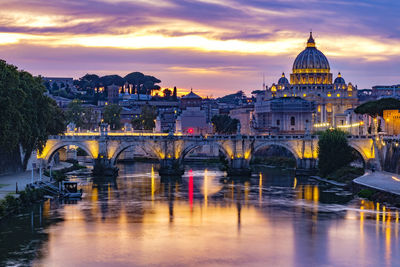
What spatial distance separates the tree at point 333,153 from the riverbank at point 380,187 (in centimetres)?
1073

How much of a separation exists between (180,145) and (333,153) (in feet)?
69.7

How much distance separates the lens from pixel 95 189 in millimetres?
83938

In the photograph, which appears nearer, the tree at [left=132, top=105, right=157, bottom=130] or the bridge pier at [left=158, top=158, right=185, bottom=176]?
the bridge pier at [left=158, top=158, right=185, bottom=176]

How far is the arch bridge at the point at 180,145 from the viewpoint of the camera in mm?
103812

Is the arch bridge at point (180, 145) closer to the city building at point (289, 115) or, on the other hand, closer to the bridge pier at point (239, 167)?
the bridge pier at point (239, 167)

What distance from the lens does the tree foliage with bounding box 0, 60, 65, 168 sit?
239 feet

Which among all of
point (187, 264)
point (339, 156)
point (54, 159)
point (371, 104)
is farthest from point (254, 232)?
point (371, 104)

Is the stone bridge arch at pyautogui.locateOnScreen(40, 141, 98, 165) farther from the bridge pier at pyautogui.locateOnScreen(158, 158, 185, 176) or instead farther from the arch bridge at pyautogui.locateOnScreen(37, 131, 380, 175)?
the bridge pier at pyautogui.locateOnScreen(158, 158, 185, 176)

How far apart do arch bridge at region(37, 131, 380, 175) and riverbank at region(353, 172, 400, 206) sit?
18.8m

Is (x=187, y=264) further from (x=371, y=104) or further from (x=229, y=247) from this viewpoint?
(x=371, y=104)

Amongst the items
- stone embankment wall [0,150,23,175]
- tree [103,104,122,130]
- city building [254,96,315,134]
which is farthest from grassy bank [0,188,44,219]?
city building [254,96,315,134]

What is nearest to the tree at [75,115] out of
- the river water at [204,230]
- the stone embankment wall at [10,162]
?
the stone embankment wall at [10,162]

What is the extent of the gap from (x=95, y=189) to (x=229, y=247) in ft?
121

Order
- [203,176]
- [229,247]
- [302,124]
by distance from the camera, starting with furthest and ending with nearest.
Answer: [302,124] < [203,176] < [229,247]
